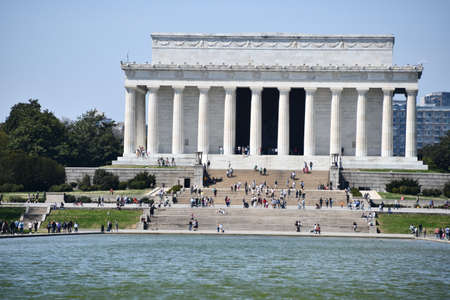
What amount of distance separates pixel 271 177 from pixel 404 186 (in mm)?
18388

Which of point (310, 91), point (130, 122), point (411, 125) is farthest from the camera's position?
point (130, 122)

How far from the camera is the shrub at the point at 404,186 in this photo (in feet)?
331

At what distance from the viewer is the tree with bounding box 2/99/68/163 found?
122 metres

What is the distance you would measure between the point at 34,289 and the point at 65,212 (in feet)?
137

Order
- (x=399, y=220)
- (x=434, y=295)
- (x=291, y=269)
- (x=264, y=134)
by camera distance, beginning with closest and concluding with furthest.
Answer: (x=434, y=295) < (x=291, y=269) < (x=399, y=220) < (x=264, y=134)

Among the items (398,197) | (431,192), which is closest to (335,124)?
(431,192)

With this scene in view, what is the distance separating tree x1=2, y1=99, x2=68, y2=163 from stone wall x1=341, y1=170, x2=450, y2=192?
48299 millimetres

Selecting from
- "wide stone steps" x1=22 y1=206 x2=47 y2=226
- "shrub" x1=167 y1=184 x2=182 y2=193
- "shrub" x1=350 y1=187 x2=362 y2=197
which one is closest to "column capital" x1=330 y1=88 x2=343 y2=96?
"shrub" x1=350 y1=187 x2=362 y2=197

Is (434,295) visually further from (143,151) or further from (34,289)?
(143,151)

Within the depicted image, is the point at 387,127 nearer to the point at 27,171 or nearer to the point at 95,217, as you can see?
the point at 27,171

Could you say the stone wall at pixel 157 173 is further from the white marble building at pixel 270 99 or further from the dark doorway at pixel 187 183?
the white marble building at pixel 270 99

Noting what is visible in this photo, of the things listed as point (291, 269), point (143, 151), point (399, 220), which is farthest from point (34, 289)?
point (143, 151)

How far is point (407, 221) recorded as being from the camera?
8094 cm

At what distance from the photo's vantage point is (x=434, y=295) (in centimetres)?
4312
